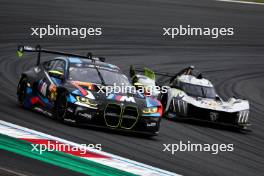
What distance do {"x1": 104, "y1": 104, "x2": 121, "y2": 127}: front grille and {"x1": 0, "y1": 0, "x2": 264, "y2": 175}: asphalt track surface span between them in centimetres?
20

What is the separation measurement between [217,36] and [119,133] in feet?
56.7

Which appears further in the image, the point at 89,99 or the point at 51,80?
the point at 51,80

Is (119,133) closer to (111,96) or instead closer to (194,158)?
(111,96)

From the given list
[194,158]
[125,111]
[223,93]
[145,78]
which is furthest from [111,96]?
[223,93]

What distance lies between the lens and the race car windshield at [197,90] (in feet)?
60.1

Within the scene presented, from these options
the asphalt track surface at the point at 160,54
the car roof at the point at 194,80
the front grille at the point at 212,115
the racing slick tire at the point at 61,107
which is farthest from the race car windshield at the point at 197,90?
the racing slick tire at the point at 61,107

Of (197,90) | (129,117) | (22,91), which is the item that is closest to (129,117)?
(129,117)

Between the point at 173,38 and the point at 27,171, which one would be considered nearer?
the point at 27,171

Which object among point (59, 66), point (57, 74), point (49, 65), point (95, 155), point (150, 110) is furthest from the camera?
point (49, 65)

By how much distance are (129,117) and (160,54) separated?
42.6 feet

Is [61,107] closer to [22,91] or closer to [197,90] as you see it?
[22,91]

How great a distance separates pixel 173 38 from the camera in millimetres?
30453

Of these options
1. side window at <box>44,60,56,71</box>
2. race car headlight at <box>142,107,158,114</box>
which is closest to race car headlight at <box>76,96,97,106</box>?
race car headlight at <box>142,107,158,114</box>

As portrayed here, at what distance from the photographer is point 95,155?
1262 cm
